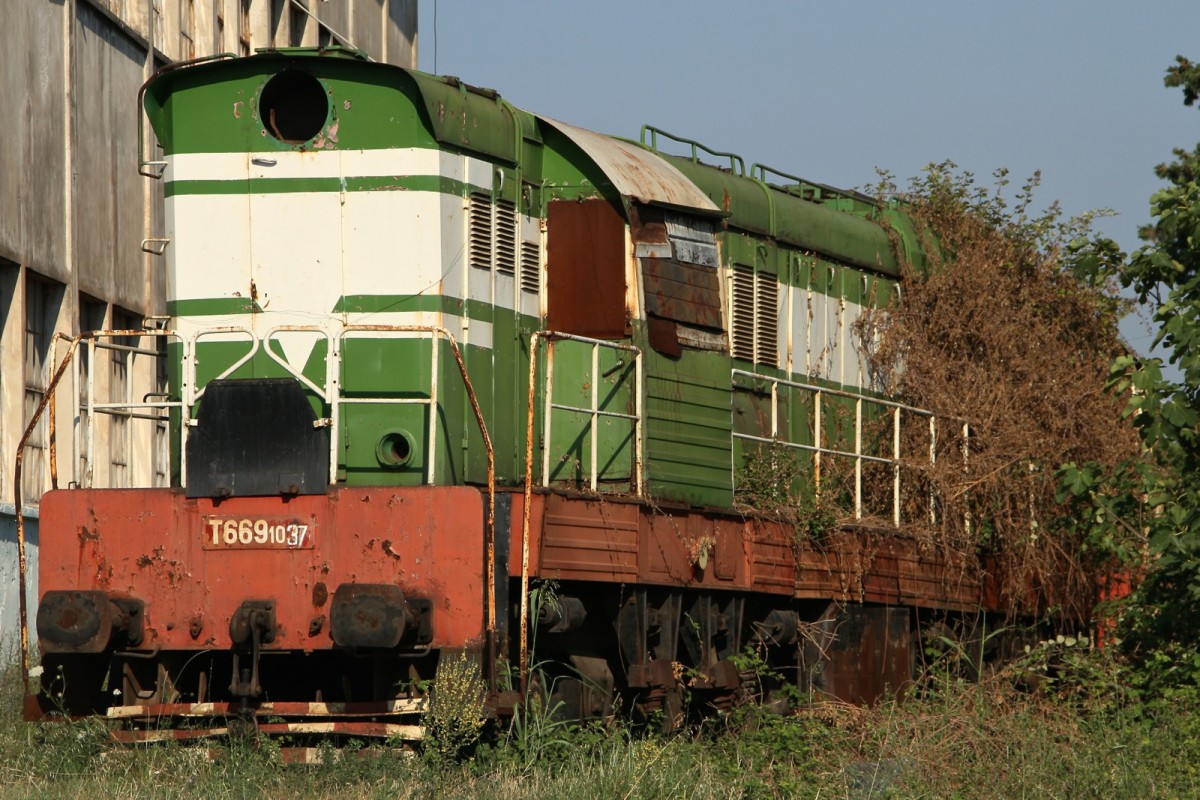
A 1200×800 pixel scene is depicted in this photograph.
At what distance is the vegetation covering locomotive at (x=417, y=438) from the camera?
962cm

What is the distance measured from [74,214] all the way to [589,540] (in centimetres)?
929

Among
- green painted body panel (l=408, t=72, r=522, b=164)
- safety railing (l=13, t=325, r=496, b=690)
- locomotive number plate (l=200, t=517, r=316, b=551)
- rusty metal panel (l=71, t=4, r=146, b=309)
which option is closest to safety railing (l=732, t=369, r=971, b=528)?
green painted body panel (l=408, t=72, r=522, b=164)

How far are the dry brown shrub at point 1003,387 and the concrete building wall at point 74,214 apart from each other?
6.78 m

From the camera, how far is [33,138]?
16.8 m

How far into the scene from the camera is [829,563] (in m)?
13.0

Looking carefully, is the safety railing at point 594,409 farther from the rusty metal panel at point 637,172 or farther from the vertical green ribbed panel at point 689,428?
the rusty metal panel at point 637,172

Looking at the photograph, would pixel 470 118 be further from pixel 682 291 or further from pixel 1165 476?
pixel 1165 476

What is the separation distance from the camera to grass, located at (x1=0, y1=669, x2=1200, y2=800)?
8898 mm

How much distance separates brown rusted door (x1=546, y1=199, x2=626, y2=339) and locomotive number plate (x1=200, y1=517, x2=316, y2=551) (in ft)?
8.14

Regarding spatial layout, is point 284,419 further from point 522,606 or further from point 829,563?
point 829,563

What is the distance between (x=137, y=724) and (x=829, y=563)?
5233 millimetres

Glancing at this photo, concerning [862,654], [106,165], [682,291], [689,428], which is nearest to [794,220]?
[682,291]

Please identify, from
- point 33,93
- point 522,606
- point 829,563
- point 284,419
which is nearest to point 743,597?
point 829,563

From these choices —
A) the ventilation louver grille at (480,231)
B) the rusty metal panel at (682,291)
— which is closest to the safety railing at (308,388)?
the ventilation louver grille at (480,231)
